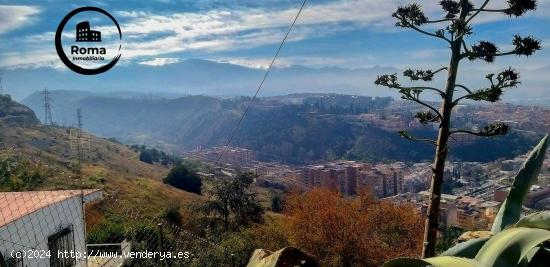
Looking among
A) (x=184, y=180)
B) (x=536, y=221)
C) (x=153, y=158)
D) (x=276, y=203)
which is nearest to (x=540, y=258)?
(x=536, y=221)

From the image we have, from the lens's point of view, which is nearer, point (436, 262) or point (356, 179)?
point (436, 262)

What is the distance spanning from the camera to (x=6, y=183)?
18.0 meters

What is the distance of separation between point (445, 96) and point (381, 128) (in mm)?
114949

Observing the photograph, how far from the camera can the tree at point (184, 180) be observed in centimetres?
4269

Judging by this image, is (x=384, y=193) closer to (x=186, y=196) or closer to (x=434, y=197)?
(x=186, y=196)

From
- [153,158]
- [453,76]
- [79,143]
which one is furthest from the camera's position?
[153,158]

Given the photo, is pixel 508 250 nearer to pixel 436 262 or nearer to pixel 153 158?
pixel 436 262

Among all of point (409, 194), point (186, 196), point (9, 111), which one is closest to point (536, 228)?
point (186, 196)

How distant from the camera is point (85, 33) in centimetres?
893

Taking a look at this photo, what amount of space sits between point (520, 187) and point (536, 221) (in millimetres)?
321

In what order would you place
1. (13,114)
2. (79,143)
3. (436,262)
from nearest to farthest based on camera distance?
1. (436,262)
2. (79,143)
3. (13,114)

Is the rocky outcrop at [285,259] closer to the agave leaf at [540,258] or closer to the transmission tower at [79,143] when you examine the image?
the agave leaf at [540,258]

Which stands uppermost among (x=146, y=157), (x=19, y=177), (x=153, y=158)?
(x=19, y=177)

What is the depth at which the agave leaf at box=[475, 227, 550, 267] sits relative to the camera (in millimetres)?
948
